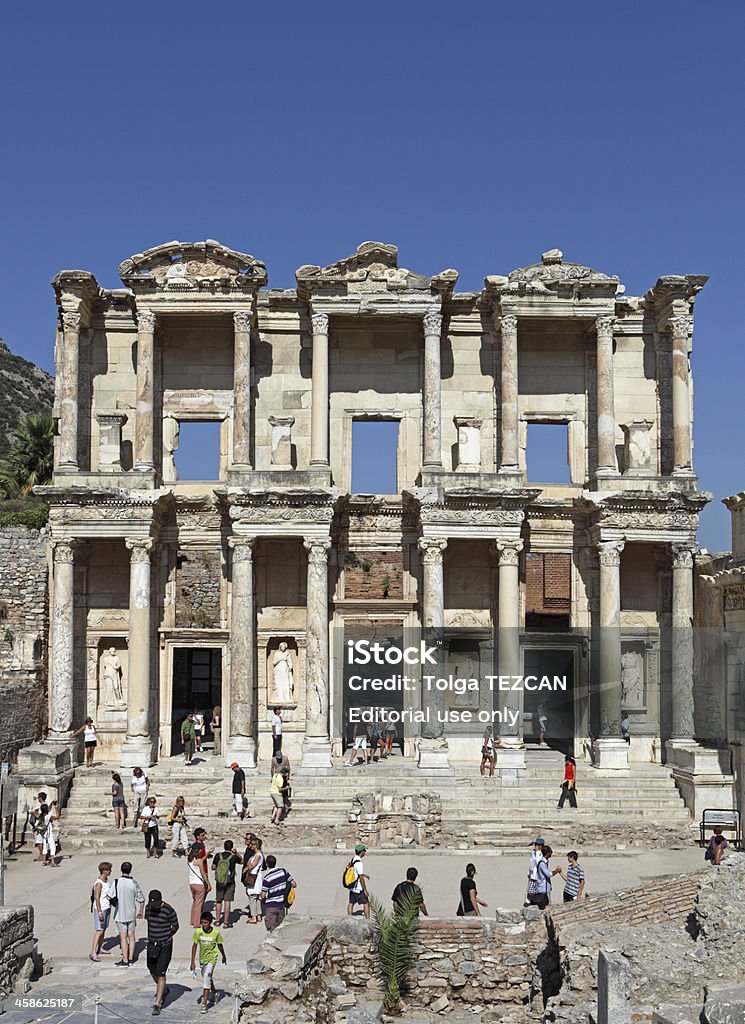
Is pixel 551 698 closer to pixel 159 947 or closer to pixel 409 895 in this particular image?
pixel 409 895

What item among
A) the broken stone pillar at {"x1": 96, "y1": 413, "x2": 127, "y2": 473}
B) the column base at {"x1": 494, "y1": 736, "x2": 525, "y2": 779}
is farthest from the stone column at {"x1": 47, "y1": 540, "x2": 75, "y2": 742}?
the column base at {"x1": 494, "y1": 736, "x2": 525, "y2": 779}

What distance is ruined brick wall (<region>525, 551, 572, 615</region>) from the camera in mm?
32500

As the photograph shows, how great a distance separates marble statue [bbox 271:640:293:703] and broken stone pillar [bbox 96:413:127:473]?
5.83 m

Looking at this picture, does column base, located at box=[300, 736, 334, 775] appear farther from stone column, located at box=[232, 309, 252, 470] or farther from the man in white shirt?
stone column, located at box=[232, 309, 252, 470]

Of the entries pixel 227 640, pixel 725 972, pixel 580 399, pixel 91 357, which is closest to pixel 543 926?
pixel 725 972

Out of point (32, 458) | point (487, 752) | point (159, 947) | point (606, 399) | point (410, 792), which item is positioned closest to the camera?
point (159, 947)

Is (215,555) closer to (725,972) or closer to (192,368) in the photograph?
(192,368)

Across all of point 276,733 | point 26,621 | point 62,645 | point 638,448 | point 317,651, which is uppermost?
point 638,448

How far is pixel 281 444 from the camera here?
90.2 ft

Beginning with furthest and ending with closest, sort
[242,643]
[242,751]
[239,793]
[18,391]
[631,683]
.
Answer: [18,391]
[631,683]
[242,643]
[242,751]
[239,793]

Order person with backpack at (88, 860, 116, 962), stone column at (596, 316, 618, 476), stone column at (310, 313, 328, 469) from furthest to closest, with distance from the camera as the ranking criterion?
stone column at (596, 316, 618, 476) → stone column at (310, 313, 328, 469) → person with backpack at (88, 860, 116, 962)

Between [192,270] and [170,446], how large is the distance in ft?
13.9

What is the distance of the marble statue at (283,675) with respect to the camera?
1054 inches

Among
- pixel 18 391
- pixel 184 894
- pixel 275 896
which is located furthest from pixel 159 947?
pixel 18 391
